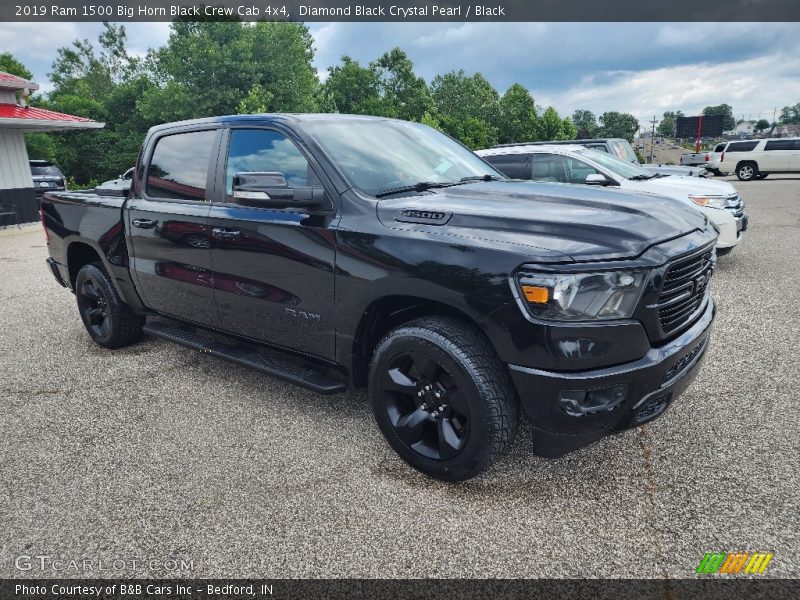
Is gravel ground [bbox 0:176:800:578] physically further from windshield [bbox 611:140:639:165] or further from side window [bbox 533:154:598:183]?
windshield [bbox 611:140:639:165]

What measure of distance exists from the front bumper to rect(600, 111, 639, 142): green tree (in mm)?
130019

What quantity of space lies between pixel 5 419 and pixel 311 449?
83.2 inches

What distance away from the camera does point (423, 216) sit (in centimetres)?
269

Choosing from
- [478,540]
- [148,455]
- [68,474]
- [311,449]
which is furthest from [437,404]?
[68,474]

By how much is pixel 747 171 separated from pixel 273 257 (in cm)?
3028

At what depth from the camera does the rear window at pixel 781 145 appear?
26.0 metres

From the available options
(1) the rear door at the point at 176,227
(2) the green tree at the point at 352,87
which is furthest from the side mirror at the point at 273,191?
(2) the green tree at the point at 352,87

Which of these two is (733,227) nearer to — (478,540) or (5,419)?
(478,540)

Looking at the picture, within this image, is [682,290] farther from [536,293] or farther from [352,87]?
[352,87]

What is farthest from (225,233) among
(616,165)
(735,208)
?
(616,165)

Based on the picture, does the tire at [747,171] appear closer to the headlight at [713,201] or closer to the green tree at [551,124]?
the headlight at [713,201]

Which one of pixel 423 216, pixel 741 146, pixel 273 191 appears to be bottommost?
pixel 423 216

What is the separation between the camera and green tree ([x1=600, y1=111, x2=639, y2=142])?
123 meters

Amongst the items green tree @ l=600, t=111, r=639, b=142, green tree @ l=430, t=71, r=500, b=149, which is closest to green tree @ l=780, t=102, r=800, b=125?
green tree @ l=600, t=111, r=639, b=142
